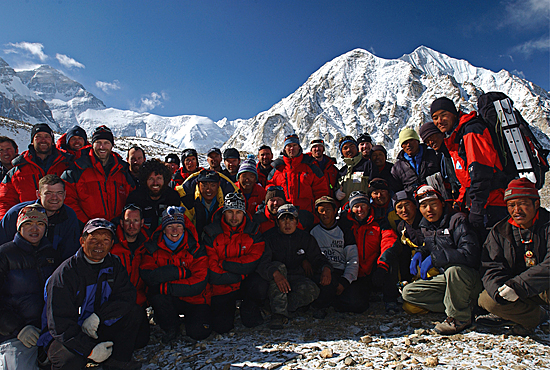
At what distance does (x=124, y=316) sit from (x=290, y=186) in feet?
12.9

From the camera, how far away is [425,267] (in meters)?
4.42

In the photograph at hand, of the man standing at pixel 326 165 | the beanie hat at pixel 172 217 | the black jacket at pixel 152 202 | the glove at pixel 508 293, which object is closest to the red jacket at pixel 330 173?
the man standing at pixel 326 165

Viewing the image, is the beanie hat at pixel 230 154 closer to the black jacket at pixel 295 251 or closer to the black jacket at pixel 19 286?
the black jacket at pixel 295 251

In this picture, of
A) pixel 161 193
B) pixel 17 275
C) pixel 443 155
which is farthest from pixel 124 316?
pixel 443 155

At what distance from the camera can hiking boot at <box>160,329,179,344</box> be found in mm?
4137

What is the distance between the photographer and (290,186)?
21.2 feet

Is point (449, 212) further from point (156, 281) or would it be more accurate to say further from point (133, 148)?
point (133, 148)

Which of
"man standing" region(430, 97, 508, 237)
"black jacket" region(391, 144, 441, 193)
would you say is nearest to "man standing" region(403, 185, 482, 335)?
"man standing" region(430, 97, 508, 237)

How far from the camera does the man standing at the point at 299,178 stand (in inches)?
254

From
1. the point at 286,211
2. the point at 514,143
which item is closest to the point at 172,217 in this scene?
the point at 286,211

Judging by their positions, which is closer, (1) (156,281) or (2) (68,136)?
(1) (156,281)

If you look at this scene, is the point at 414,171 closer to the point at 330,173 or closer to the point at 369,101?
the point at 330,173

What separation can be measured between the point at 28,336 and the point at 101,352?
2.64 feet

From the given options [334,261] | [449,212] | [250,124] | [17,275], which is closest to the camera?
[17,275]
